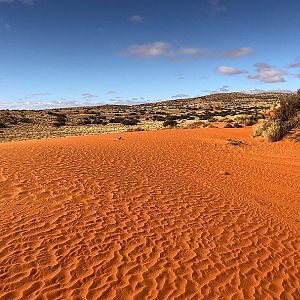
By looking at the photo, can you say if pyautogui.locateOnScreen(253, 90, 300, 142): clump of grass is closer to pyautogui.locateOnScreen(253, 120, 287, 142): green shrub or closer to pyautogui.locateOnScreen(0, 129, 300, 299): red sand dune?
pyautogui.locateOnScreen(253, 120, 287, 142): green shrub

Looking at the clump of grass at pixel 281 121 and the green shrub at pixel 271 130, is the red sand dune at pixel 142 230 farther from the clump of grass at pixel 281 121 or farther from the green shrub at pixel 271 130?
the clump of grass at pixel 281 121

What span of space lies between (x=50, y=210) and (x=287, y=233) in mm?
6300

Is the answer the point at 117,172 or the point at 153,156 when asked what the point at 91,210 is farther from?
the point at 153,156

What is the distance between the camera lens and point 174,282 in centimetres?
646

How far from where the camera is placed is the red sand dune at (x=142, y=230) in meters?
6.35

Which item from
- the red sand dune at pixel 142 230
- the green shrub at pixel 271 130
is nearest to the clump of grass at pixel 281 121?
the green shrub at pixel 271 130

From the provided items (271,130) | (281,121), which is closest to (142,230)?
(271,130)

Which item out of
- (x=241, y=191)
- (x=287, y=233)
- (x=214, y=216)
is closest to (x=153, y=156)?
(x=241, y=191)

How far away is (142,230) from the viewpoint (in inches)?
331

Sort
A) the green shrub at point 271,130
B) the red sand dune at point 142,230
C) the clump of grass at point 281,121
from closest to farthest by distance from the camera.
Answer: the red sand dune at point 142,230 → the green shrub at point 271,130 → the clump of grass at point 281,121

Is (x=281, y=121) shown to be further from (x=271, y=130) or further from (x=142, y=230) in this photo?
(x=142, y=230)

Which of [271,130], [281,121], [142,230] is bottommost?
[271,130]

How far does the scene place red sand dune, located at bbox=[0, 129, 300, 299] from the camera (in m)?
6.35

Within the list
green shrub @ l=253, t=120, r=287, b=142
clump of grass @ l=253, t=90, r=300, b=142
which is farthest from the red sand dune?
clump of grass @ l=253, t=90, r=300, b=142
